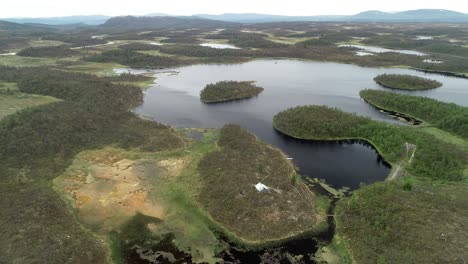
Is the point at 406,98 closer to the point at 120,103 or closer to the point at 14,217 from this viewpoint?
the point at 120,103

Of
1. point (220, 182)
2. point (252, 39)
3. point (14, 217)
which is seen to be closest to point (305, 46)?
point (252, 39)

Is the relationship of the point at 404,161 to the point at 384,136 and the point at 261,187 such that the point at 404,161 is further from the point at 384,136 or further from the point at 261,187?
the point at 261,187

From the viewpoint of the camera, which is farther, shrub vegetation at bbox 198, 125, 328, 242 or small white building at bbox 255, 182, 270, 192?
small white building at bbox 255, 182, 270, 192

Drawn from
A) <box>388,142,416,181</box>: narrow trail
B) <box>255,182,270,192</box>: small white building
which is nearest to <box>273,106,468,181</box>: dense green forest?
<box>388,142,416,181</box>: narrow trail

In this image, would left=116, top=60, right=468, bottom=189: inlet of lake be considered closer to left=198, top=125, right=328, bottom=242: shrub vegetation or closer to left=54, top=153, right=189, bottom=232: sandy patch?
left=198, top=125, right=328, bottom=242: shrub vegetation

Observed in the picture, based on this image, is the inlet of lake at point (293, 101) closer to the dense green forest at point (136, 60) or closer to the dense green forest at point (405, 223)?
the dense green forest at point (405, 223)

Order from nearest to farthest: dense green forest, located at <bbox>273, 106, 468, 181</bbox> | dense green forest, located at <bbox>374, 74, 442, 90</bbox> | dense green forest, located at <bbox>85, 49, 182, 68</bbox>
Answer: dense green forest, located at <bbox>273, 106, 468, 181</bbox>, dense green forest, located at <bbox>374, 74, 442, 90</bbox>, dense green forest, located at <bbox>85, 49, 182, 68</bbox>

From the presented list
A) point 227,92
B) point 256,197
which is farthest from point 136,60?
point 256,197
